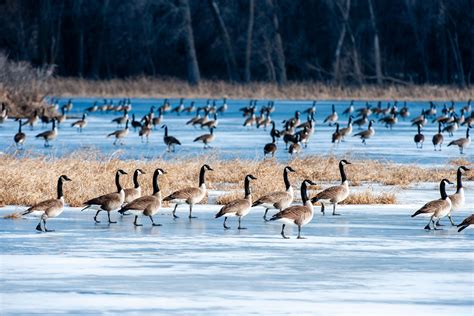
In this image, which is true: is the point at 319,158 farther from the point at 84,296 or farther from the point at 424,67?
the point at 424,67

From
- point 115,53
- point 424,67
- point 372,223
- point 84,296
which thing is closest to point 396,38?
point 424,67

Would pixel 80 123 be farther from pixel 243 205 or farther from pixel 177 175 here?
pixel 243 205

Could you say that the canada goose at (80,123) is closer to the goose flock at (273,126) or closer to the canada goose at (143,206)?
the goose flock at (273,126)

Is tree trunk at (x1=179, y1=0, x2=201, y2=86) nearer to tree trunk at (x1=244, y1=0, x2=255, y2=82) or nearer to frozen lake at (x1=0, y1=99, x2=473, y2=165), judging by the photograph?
tree trunk at (x1=244, y1=0, x2=255, y2=82)

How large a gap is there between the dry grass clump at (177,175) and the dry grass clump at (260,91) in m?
31.3

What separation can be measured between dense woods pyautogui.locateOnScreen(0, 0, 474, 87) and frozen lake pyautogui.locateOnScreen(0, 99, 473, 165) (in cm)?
1598

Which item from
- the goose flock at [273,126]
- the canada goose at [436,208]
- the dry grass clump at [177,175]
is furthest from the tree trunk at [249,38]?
the canada goose at [436,208]

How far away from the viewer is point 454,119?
33125mm

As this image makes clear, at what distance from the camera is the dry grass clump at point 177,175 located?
1451 centimetres

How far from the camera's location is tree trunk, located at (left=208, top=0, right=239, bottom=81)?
181ft

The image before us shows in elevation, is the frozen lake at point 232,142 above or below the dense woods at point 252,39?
below

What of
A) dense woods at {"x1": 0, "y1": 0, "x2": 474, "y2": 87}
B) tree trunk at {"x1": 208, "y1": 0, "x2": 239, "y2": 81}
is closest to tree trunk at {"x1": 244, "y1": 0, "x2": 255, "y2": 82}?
dense woods at {"x1": 0, "y1": 0, "x2": 474, "y2": 87}

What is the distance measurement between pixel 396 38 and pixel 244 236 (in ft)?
170

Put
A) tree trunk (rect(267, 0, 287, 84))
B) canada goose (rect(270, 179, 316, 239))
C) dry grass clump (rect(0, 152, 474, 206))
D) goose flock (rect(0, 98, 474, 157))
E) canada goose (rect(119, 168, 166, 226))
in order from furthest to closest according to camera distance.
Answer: tree trunk (rect(267, 0, 287, 84)) < goose flock (rect(0, 98, 474, 157)) < dry grass clump (rect(0, 152, 474, 206)) < canada goose (rect(119, 168, 166, 226)) < canada goose (rect(270, 179, 316, 239))
